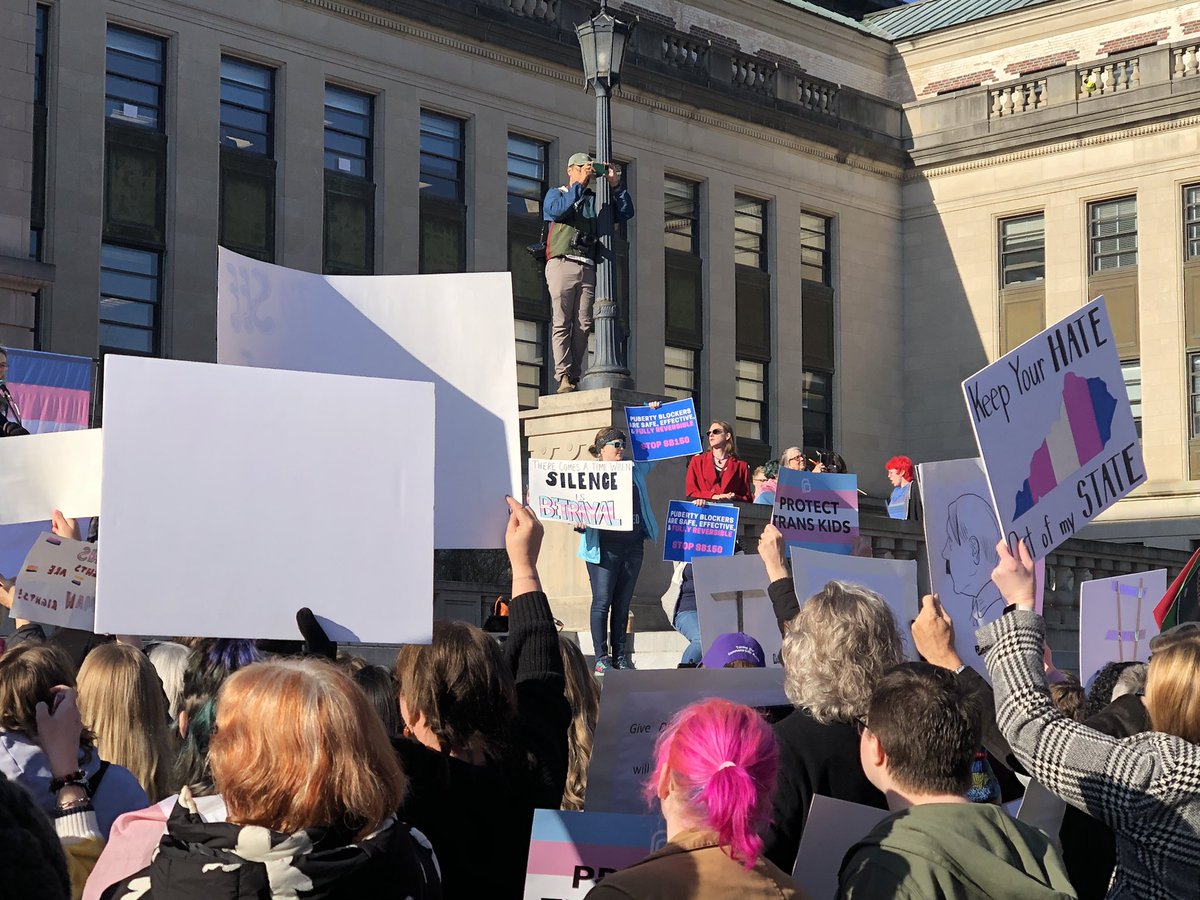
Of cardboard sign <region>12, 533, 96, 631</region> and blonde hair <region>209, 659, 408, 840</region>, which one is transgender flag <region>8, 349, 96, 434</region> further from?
blonde hair <region>209, 659, 408, 840</region>

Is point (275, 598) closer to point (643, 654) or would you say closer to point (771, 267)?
point (643, 654)

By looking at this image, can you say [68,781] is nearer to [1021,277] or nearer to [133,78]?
[133,78]

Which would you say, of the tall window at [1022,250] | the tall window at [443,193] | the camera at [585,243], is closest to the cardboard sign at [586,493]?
the camera at [585,243]

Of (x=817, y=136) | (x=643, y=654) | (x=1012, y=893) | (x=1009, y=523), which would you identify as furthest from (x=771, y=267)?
(x=1012, y=893)

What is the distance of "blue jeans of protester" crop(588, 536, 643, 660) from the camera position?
12219 mm

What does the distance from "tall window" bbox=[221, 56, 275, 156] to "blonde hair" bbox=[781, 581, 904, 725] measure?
2534cm

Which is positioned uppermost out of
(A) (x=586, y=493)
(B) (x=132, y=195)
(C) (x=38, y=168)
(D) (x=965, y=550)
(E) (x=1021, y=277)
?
(E) (x=1021, y=277)

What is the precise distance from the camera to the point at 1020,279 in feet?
123

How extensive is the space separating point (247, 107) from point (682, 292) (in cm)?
990

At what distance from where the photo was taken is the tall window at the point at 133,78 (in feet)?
88.2

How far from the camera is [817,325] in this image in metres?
37.9

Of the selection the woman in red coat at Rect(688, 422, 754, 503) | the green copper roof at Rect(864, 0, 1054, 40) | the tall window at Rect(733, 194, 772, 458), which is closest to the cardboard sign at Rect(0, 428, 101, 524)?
the woman in red coat at Rect(688, 422, 754, 503)

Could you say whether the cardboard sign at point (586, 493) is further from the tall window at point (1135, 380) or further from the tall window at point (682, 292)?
the tall window at point (1135, 380)

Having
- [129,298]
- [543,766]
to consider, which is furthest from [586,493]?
[129,298]
